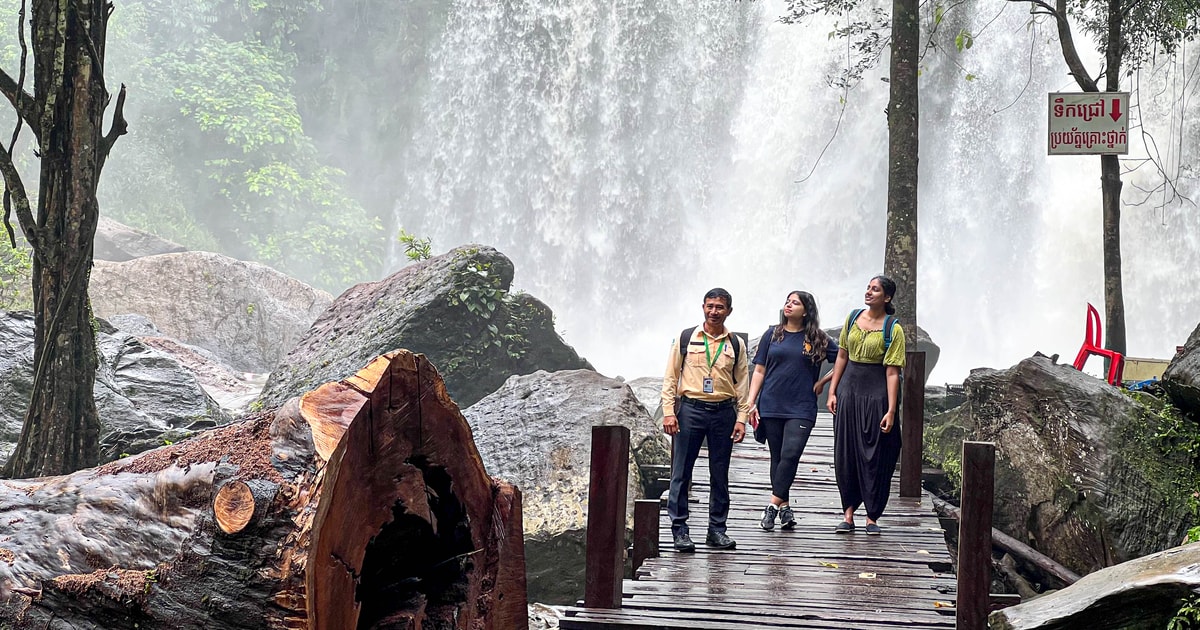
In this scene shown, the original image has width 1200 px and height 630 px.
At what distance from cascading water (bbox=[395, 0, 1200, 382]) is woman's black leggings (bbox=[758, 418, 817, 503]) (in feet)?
54.8

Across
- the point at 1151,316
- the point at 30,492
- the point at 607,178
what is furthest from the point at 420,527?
the point at 607,178

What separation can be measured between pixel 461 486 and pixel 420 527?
19 centimetres

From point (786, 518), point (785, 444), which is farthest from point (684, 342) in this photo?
point (786, 518)

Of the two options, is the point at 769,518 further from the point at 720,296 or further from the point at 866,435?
the point at 720,296

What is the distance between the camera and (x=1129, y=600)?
150 inches

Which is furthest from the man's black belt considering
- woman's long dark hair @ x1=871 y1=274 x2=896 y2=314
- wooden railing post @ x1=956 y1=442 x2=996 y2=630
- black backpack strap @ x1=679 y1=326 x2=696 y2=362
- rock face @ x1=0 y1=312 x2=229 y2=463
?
rock face @ x1=0 y1=312 x2=229 y2=463

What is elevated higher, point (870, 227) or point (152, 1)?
Answer: point (152, 1)

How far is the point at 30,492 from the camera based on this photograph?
10.7 feet

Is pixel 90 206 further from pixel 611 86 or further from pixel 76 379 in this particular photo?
pixel 611 86

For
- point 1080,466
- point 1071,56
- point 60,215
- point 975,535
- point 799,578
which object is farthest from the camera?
point 1071,56

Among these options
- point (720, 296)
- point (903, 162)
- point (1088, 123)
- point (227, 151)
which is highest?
point (227, 151)

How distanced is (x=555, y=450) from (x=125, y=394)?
439 cm

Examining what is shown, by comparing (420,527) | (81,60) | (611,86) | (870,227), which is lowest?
(420,527)

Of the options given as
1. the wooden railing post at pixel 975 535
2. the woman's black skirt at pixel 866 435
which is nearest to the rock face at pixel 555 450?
the woman's black skirt at pixel 866 435
